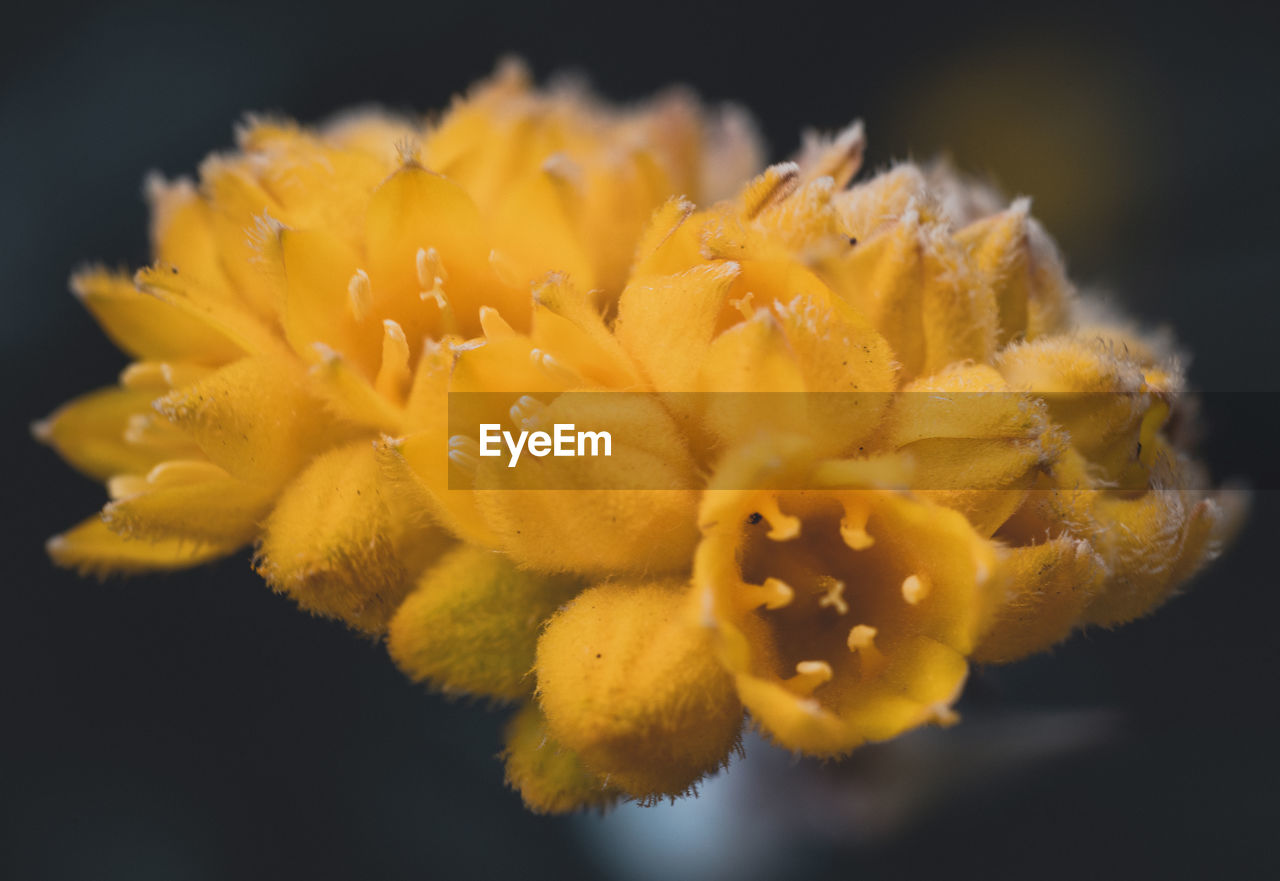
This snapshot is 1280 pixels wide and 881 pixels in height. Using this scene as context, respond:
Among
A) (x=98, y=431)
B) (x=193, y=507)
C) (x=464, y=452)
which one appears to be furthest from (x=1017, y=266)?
(x=98, y=431)

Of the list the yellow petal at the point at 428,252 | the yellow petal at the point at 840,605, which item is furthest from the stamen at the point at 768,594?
the yellow petal at the point at 428,252

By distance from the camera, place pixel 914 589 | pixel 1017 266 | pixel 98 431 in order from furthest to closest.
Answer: pixel 98 431 < pixel 1017 266 < pixel 914 589

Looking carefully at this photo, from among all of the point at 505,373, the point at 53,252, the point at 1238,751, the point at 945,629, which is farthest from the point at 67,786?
the point at 1238,751

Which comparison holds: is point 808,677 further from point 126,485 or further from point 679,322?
point 126,485

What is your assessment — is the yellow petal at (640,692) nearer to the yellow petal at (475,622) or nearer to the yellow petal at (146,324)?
the yellow petal at (475,622)

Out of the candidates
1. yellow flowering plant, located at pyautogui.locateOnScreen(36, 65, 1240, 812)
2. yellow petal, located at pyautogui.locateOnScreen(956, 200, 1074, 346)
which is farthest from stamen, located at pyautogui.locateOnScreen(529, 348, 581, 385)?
yellow petal, located at pyautogui.locateOnScreen(956, 200, 1074, 346)

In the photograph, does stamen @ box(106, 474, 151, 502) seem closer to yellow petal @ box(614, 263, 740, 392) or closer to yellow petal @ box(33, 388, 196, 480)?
yellow petal @ box(33, 388, 196, 480)
